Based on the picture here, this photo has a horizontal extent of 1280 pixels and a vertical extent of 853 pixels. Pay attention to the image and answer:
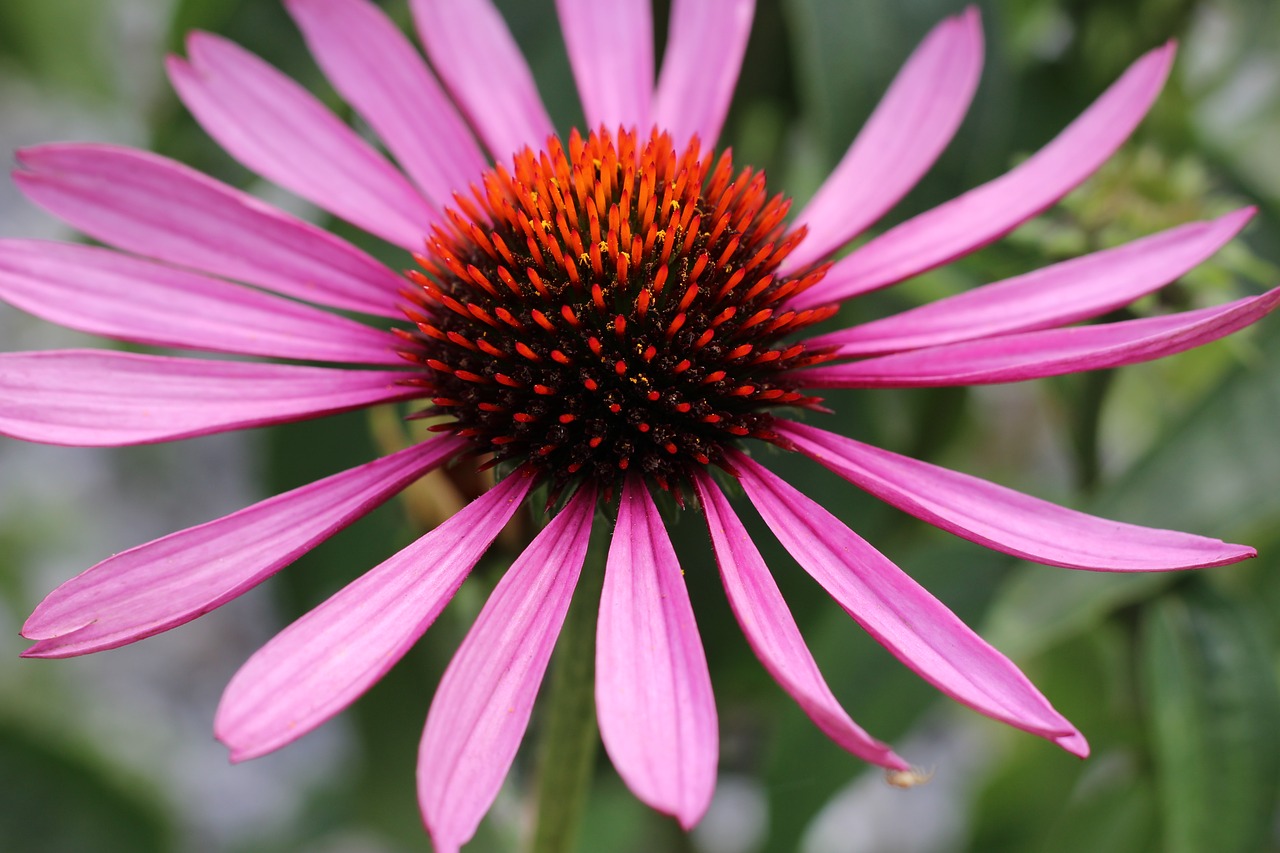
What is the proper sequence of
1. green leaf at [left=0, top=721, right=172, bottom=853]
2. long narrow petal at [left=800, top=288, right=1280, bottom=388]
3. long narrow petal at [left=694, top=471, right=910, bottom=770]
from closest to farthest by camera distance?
long narrow petal at [left=694, top=471, right=910, bottom=770], long narrow petal at [left=800, top=288, right=1280, bottom=388], green leaf at [left=0, top=721, right=172, bottom=853]

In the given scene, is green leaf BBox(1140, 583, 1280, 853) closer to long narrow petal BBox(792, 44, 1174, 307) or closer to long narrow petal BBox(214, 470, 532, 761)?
long narrow petal BBox(792, 44, 1174, 307)

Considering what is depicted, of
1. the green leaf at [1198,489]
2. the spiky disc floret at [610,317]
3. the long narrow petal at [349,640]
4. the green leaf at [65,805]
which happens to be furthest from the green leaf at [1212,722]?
the green leaf at [65,805]

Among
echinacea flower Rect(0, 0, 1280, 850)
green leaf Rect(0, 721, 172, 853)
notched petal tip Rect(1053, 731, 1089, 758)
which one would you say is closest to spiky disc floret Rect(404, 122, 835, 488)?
echinacea flower Rect(0, 0, 1280, 850)

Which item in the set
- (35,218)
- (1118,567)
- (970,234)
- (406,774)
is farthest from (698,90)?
(35,218)

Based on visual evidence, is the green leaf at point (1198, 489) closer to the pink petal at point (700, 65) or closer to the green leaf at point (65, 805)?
the pink petal at point (700, 65)

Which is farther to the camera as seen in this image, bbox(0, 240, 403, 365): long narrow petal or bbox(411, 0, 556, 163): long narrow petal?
bbox(411, 0, 556, 163): long narrow petal

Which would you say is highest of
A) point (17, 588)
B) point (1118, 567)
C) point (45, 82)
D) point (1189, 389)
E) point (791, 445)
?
point (45, 82)

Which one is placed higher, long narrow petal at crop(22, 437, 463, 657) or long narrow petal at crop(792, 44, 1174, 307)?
long narrow petal at crop(22, 437, 463, 657)

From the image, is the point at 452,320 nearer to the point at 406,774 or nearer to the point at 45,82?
the point at 406,774
